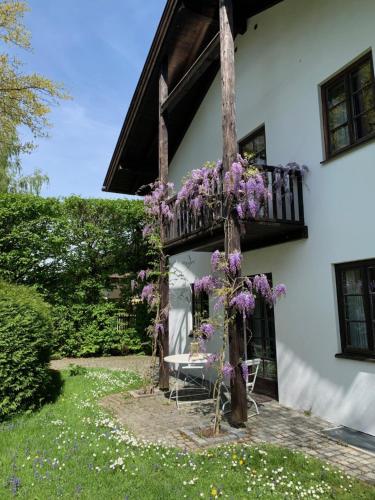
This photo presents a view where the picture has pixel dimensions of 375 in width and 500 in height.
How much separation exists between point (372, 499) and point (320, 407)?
2.37m

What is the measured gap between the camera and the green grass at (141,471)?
3.39 m

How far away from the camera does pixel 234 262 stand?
5168 millimetres

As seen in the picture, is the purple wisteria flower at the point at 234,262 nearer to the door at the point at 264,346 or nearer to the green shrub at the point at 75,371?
the door at the point at 264,346

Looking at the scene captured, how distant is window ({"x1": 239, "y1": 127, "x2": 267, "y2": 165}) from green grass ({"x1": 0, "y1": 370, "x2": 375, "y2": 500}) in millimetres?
5107

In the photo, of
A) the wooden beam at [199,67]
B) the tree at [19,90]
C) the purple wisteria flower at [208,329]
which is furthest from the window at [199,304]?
the tree at [19,90]

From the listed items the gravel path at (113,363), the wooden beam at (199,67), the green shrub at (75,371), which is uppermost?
the wooden beam at (199,67)

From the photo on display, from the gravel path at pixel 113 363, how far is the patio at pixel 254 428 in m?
2.91

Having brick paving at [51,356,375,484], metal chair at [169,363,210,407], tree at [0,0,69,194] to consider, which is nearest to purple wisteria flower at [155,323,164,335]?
metal chair at [169,363,210,407]

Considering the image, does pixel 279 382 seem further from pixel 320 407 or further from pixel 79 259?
pixel 79 259

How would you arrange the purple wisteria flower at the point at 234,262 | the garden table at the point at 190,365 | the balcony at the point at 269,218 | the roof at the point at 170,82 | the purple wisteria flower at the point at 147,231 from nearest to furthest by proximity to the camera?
the purple wisteria flower at the point at 234,262 < the balcony at the point at 269,218 < the garden table at the point at 190,365 < the roof at the point at 170,82 < the purple wisteria flower at the point at 147,231

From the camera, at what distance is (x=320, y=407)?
5.55 meters

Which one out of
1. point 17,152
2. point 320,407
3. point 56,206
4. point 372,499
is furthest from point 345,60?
point 17,152

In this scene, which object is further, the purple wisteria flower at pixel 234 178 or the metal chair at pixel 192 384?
the metal chair at pixel 192 384

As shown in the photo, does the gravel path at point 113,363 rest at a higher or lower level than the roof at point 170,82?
lower
